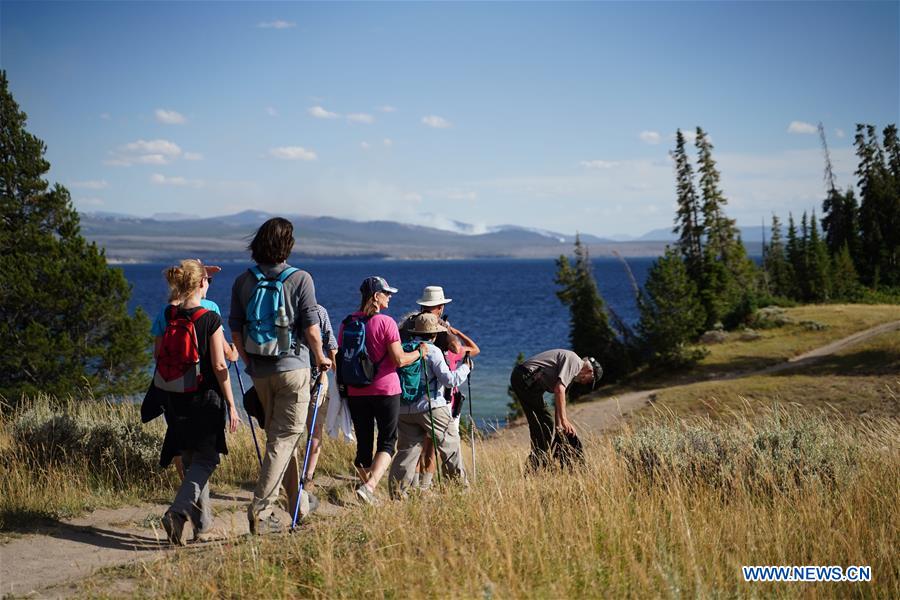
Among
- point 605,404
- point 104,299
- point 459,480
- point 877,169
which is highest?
point 877,169

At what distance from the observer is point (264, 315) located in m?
5.68

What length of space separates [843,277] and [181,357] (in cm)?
5470

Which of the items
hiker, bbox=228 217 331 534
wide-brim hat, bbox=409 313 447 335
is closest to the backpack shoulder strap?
hiker, bbox=228 217 331 534

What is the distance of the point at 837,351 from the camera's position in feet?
90.2

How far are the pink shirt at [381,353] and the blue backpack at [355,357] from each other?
42 mm

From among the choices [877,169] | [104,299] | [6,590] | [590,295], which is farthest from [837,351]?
[877,169]

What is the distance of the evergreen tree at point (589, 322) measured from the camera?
38031 millimetres

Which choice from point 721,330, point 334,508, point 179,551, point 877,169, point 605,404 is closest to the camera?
point 179,551

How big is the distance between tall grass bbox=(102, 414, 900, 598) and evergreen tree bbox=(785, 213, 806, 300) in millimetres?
51056

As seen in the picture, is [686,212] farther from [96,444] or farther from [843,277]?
[96,444]

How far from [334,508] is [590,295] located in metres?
34.5

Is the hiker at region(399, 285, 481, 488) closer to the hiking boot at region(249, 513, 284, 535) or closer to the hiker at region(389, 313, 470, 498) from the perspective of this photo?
the hiker at region(389, 313, 470, 498)

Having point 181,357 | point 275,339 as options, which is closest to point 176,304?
point 181,357

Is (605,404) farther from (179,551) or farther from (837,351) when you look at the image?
(179,551)
